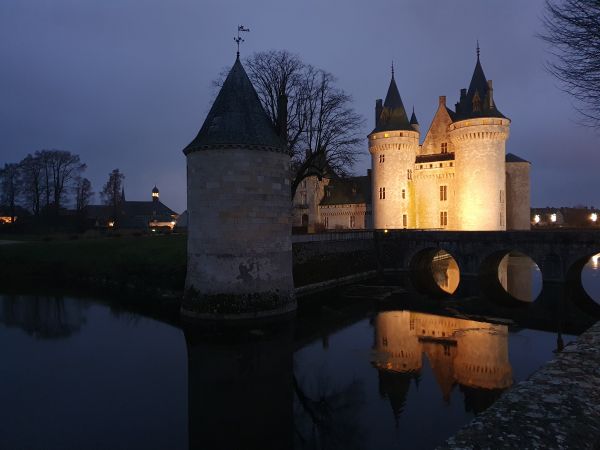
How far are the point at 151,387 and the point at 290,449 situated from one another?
4.21 meters

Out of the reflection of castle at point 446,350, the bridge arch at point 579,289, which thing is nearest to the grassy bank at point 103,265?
the reflection of castle at point 446,350

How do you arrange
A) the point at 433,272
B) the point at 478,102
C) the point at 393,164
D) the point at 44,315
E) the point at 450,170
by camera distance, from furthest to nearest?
the point at 393,164, the point at 450,170, the point at 478,102, the point at 433,272, the point at 44,315

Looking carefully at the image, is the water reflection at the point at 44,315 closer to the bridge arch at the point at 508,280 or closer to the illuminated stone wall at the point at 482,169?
the bridge arch at the point at 508,280

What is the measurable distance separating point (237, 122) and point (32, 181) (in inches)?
1574

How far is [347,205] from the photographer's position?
45.8 meters

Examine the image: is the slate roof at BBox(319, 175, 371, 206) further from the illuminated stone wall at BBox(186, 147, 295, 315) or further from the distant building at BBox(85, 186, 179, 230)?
the illuminated stone wall at BBox(186, 147, 295, 315)

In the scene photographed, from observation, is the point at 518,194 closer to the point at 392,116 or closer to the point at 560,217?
the point at 392,116

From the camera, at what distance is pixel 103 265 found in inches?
1033

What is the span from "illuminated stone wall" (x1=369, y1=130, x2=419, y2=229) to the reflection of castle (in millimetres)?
21319

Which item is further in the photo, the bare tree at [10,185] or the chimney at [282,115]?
the bare tree at [10,185]

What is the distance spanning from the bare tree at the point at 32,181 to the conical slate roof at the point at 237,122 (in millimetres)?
37937

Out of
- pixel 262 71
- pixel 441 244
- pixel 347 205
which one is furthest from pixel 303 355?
pixel 347 205

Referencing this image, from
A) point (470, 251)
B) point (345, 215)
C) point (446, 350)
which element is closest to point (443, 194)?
point (470, 251)

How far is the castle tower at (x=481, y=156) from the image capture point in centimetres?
3388
